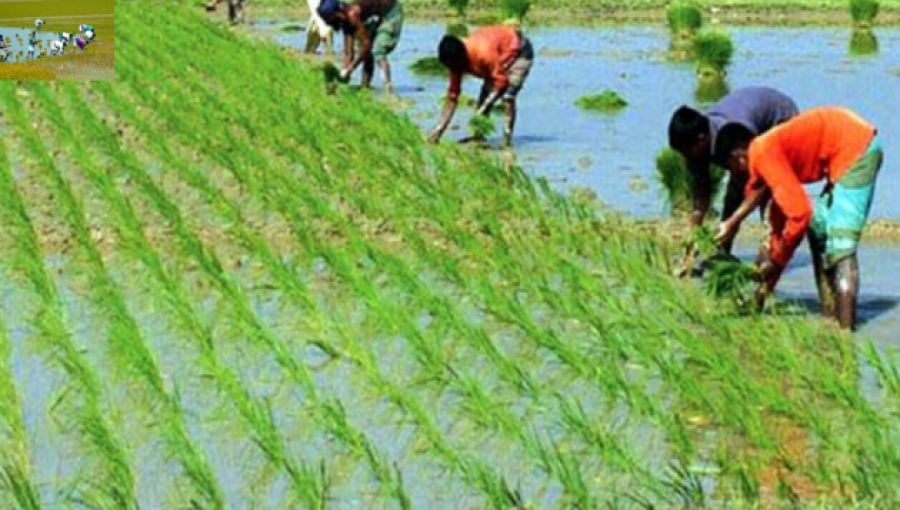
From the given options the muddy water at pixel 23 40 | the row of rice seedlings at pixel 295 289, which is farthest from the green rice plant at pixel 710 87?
the muddy water at pixel 23 40

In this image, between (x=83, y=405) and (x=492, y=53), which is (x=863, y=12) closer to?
(x=492, y=53)

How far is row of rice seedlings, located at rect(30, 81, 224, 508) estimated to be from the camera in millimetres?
4285

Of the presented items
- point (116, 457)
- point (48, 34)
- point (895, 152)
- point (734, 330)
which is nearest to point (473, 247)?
point (734, 330)

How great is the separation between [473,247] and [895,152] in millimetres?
3859

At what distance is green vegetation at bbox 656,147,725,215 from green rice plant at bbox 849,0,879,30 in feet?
39.2

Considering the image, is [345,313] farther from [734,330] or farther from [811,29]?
[811,29]

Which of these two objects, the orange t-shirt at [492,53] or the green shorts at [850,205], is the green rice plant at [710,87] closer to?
the orange t-shirt at [492,53]

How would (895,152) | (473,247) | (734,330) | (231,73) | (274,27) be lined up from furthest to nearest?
1. (274,27)
2. (231,73)
3. (895,152)
4. (473,247)
5. (734,330)

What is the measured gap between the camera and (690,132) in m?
6.25

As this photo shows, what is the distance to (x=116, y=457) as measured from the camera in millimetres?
4434

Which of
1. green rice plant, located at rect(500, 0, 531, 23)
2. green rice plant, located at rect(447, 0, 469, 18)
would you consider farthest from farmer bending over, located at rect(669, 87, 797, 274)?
green rice plant, located at rect(447, 0, 469, 18)

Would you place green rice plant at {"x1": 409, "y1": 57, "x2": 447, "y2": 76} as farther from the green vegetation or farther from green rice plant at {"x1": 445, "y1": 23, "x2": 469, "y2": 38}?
the green vegetation

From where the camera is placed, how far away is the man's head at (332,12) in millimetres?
12070

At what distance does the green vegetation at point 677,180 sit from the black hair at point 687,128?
1.66 metres
